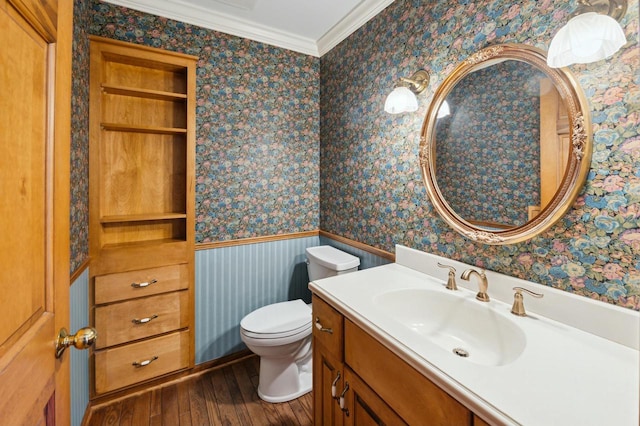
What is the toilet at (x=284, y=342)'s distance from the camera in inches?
66.6

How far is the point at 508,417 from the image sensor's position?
592 mm

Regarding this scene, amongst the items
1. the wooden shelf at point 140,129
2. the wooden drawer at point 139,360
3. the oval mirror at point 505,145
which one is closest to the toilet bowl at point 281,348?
the wooden drawer at point 139,360

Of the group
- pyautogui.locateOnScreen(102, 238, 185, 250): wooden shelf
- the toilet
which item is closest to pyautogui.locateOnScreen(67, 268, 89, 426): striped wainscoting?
pyautogui.locateOnScreen(102, 238, 185, 250): wooden shelf

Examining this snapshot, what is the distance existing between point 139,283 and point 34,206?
142 centimetres

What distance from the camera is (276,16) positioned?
2.02 m

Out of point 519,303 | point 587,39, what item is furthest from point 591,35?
point 519,303

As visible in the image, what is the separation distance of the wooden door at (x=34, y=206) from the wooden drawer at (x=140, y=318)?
117cm

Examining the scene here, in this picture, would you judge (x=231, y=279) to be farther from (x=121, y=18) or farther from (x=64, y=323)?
(x=121, y=18)

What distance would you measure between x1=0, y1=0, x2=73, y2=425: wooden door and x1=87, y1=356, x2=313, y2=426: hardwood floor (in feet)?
3.87

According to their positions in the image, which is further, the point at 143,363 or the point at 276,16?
the point at 276,16

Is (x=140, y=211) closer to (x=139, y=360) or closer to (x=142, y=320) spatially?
(x=142, y=320)

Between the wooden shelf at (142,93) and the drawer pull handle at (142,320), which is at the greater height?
the wooden shelf at (142,93)

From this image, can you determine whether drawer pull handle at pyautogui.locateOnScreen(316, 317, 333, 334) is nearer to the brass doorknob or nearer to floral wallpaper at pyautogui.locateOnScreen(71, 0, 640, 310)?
floral wallpaper at pyautogui.locateOnScreen(71, 0, 640, 310)

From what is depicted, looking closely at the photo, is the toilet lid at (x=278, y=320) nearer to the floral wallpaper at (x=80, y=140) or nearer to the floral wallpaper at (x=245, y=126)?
the floral wallpaper at (x=245, y=126)
